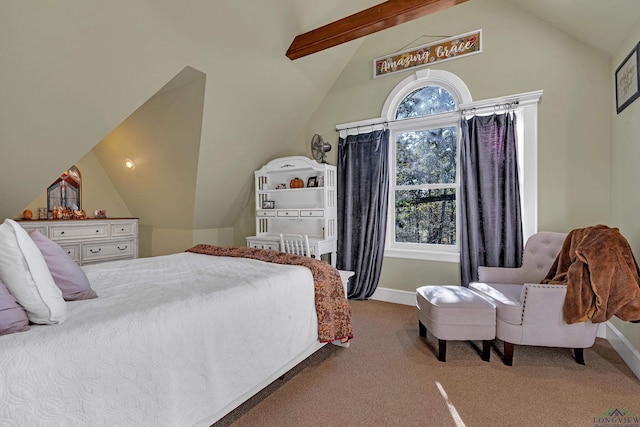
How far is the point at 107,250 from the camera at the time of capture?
4.18 m

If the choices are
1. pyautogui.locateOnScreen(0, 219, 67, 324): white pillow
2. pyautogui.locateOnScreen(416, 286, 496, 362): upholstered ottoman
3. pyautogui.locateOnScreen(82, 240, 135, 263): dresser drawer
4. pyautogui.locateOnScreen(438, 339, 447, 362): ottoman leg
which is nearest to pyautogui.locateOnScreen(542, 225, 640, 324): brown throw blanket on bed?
pyautogui.locateOnScreen(416, 286, 496, 362): upholstered ottoman

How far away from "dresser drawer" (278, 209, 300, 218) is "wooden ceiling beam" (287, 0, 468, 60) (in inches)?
70.7

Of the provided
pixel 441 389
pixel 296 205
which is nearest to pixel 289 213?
pixel 296 205

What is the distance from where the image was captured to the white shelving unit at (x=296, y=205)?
3906mm

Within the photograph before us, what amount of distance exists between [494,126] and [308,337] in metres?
2.68

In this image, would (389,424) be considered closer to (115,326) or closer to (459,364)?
(459,364)

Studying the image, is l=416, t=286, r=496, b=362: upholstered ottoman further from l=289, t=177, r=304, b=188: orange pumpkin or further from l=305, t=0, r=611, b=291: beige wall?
l=289, t=177, r=304, b=188: orange pumpkin

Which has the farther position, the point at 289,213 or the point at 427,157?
the point at 289,213

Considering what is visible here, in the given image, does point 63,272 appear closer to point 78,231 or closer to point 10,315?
point 10,315

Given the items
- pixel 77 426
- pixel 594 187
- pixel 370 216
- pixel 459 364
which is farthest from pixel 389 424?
pixel 594 187

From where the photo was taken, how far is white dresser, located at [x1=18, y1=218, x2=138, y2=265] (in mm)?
3627

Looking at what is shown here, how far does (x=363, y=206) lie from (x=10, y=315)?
324cm

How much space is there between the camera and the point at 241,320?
5.19 ft
